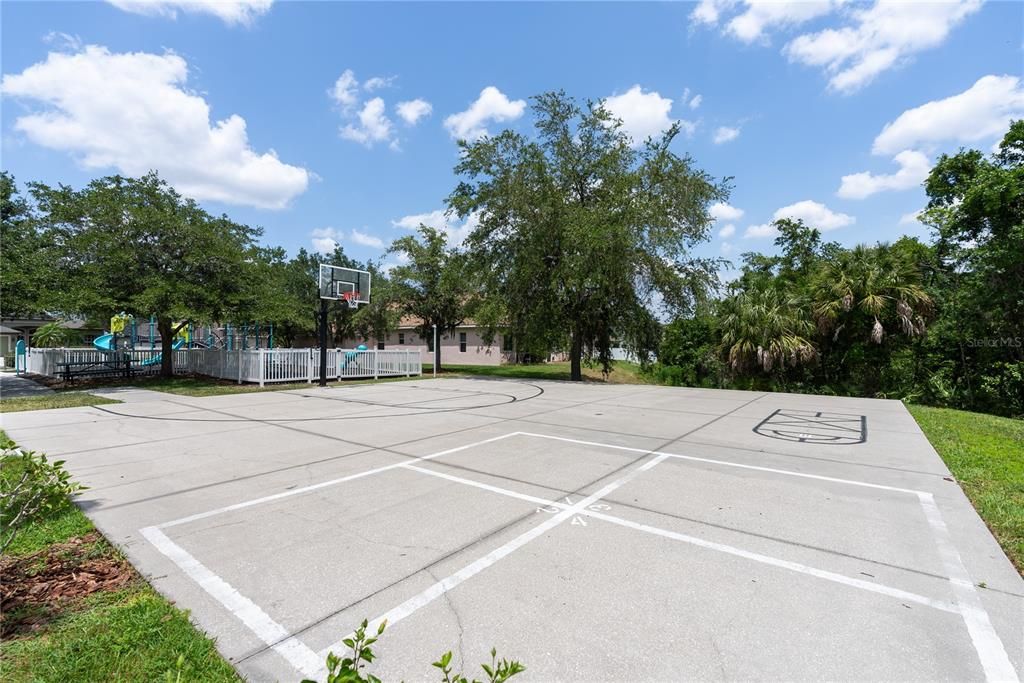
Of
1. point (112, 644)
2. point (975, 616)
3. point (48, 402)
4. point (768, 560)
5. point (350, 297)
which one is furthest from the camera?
point (350, 297)

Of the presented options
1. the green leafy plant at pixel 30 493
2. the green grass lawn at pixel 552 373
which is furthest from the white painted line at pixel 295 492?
the green grass lawn at pixel 552 373

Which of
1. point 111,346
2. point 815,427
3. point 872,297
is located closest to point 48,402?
point 111,346

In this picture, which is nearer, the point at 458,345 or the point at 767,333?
the point at 767,333

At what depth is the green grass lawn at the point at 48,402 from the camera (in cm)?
1063

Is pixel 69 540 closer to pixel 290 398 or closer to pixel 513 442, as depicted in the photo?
pixel 513 442

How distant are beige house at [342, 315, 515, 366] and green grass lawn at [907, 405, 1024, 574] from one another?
23.5m

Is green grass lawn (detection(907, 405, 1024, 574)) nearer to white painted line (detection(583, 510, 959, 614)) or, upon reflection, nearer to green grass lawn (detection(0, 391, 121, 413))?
white painted line (detection(583, 510, 959, 614))

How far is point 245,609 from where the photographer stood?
2.62 m

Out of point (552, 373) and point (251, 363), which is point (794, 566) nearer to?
point (251, 363)

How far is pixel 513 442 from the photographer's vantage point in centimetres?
707

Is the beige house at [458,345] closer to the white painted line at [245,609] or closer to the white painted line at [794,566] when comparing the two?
the white painted line at [794,566]

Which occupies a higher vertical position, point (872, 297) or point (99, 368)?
point (872, 297)

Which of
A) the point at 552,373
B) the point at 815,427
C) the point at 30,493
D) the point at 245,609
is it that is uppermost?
the point at 30,493

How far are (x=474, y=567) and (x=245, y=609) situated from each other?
1.32 metres
